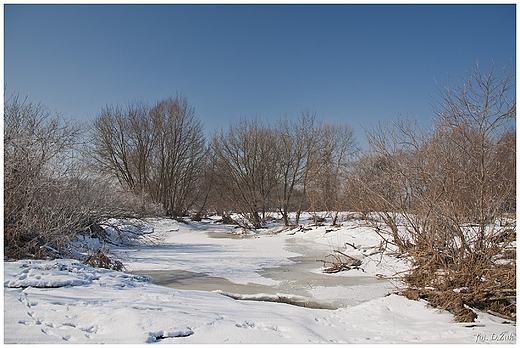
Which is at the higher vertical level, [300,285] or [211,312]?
[211,312]

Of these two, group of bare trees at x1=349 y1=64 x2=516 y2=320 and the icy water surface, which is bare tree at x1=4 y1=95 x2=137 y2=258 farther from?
group of bare trees at x1=349 y1=64 x2=516 y2=320

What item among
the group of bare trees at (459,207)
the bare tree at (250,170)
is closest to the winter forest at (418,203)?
the group of bare trees at (459,207)

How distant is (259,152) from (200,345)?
22412 mm

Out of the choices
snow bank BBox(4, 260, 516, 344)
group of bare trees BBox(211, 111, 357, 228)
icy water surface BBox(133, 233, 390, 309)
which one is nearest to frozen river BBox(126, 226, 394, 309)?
icy water surface BBox(133, 233, 390, 309)

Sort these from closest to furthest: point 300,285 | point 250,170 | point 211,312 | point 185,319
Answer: point 185,319 < point 211,312 < point 300,285 < point 250,170

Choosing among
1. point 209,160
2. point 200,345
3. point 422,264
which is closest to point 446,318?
point 422,264

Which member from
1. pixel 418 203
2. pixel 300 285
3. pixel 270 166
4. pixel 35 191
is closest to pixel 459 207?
pixel 418 203

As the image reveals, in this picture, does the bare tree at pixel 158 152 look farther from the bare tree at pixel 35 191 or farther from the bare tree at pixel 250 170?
the bare tree at pixel 35 191

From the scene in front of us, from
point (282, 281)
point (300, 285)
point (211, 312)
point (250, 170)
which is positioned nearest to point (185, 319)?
point (211, 312)

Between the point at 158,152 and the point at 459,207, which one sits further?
the point at 158,152

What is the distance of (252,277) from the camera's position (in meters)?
8.41

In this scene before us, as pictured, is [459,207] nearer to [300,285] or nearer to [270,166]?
[300,285]

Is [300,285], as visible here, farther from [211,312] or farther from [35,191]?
[35,191]

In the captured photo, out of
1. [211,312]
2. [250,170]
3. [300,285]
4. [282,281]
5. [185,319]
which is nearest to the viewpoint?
[185,319]
